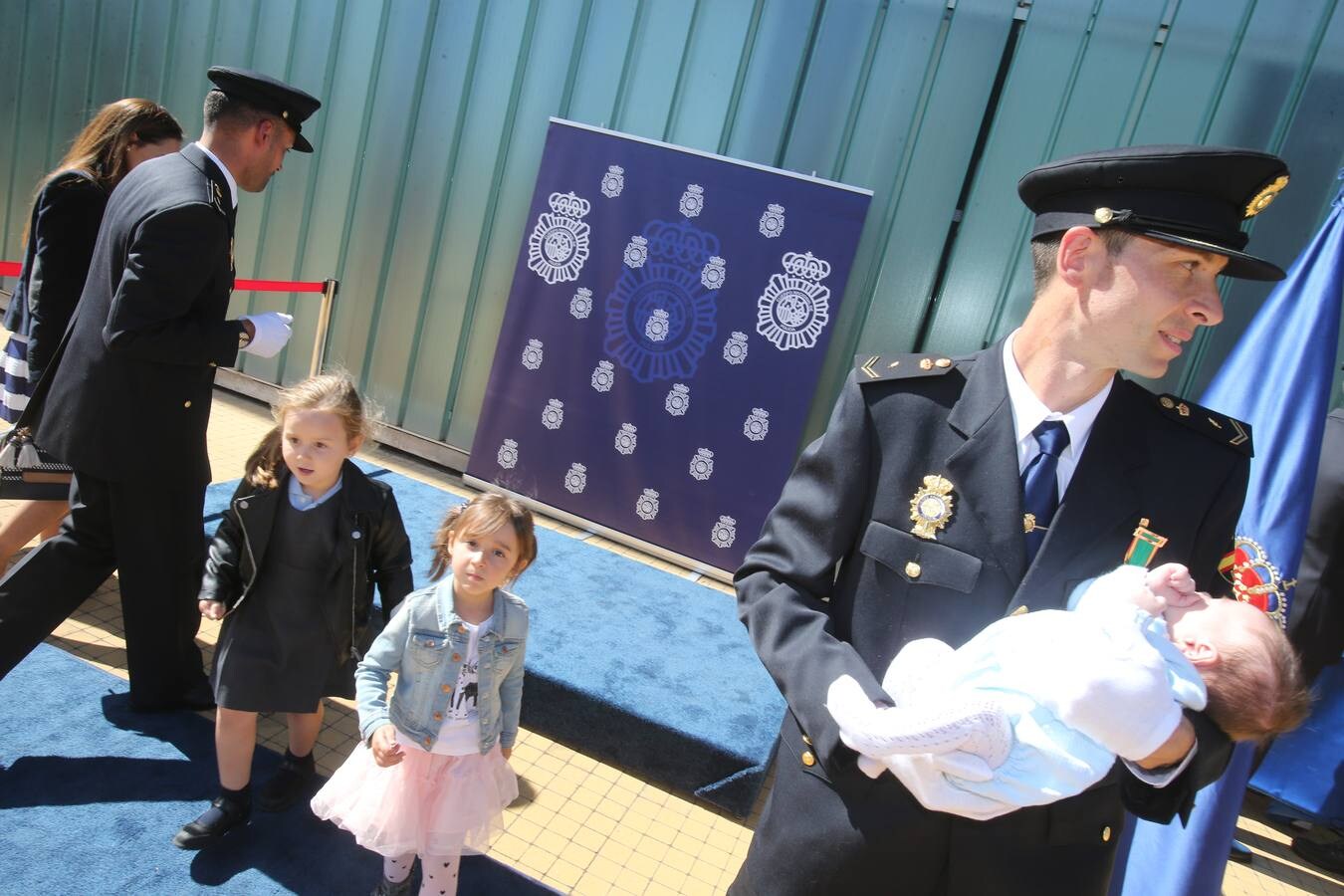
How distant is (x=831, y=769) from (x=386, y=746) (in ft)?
3.37

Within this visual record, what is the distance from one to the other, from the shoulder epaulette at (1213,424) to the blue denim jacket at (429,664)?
4.80ft

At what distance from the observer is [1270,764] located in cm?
367

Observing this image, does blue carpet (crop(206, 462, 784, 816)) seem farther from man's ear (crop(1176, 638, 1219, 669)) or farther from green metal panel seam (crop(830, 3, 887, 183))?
green metal panel seam (crop(830, 3, 887, 183))

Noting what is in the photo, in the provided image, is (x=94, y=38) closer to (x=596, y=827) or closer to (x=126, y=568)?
(x=126, y=568)

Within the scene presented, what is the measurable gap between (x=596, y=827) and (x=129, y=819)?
4.13ft

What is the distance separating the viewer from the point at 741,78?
4465mm

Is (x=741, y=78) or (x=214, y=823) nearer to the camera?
(x=214, y=823)

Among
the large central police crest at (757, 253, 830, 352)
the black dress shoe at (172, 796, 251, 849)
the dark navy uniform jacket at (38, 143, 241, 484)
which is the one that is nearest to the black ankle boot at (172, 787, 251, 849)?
the black dress shoe at (172, 796, 251, 849)

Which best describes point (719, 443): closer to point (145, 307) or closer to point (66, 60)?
point (145, 307)

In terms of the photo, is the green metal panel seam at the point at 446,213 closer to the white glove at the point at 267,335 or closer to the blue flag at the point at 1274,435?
the white glove at the point at 267,335

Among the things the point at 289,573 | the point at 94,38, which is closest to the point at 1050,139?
the point at 289,573

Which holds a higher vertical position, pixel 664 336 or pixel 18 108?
pixel 18 108

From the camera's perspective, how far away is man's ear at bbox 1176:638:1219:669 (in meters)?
1.23

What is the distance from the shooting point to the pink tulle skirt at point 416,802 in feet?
6.50
